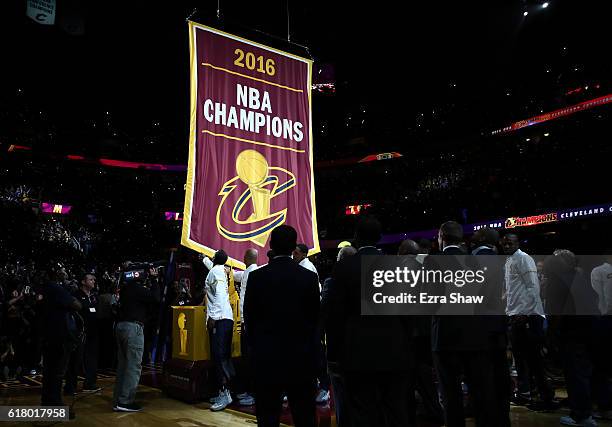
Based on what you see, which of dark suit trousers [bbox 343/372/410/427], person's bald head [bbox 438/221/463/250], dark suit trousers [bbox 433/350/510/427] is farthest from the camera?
person's bald head [bbox 438/221/463/250]

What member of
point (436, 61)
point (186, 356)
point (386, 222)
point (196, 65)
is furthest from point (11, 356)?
point (386, 222)

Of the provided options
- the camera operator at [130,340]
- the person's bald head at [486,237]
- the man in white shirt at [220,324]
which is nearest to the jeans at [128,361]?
the camera operator at [130,340]

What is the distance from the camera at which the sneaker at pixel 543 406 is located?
17.3ft

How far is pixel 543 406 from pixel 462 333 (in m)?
2.67

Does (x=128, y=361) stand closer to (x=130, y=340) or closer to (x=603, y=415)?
(x=130, y=340)

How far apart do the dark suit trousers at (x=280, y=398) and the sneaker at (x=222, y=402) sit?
3.10 metres

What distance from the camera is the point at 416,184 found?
1124 inches

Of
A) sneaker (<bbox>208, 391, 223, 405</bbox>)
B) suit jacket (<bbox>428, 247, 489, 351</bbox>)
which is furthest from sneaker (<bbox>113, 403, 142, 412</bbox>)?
suit jacket (<bbox>428, 247, 489, 351</bbox>)

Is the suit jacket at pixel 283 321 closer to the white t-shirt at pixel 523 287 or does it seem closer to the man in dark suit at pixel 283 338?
the man in dark suit at pixel 283 338

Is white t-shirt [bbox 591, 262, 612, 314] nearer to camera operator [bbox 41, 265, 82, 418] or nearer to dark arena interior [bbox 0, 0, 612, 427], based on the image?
dark arena interior [bbox 0, 0, 612, 427]

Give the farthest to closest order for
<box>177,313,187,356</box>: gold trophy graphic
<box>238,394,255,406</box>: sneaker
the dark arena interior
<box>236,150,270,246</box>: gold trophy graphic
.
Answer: <box>177,313,187,356</box>: gold trophy graphic → <box>238,394,255,406</box>: sneaker → <box>236,150,270,246</box>: gold trophy graphic → the dark arena interior

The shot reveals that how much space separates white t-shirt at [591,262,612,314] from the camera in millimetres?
5094

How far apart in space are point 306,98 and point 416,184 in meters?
23.1

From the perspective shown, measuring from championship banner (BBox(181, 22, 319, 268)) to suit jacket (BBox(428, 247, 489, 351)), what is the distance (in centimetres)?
249
